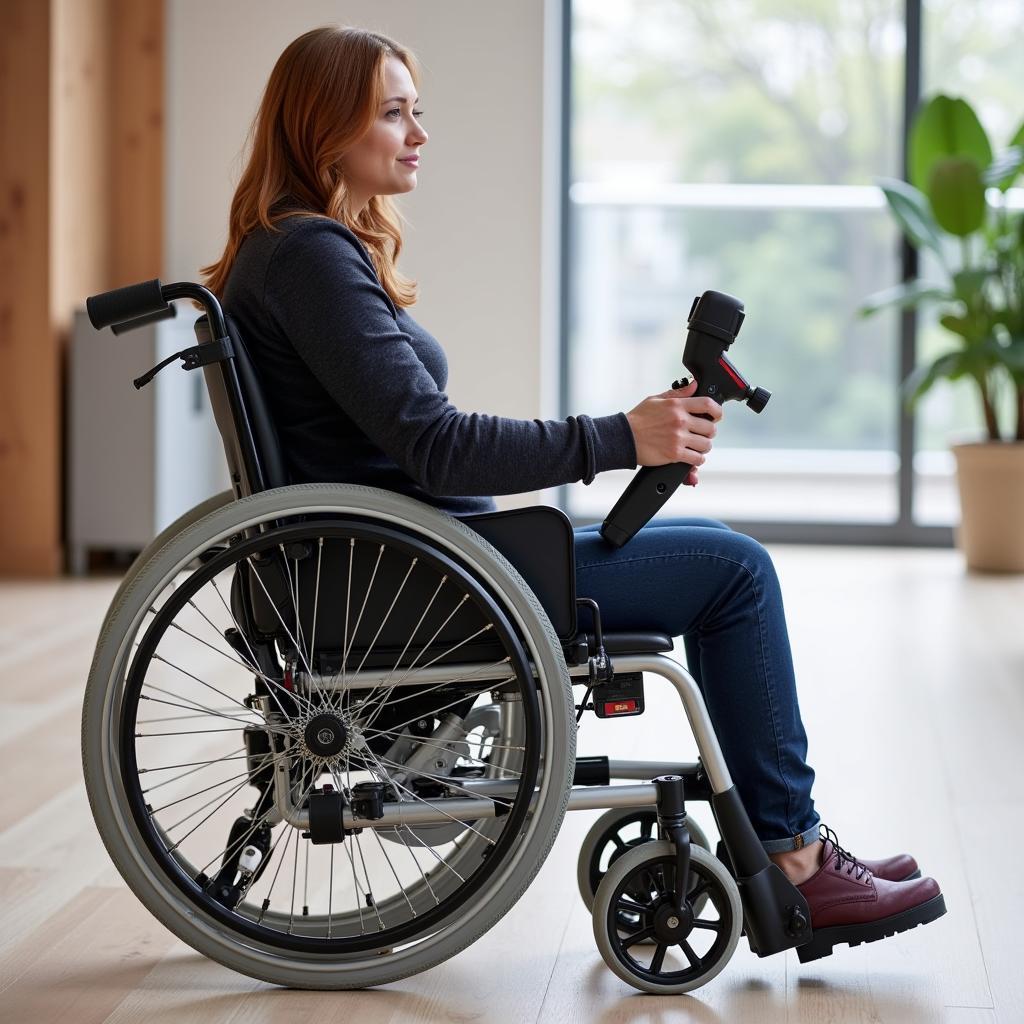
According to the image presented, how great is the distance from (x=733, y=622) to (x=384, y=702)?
0.37m

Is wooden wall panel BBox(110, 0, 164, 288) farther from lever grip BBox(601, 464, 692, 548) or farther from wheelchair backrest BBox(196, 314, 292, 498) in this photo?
lever grip BBox(601, 464, 692, 548)

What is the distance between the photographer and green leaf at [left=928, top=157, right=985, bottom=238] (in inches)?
159

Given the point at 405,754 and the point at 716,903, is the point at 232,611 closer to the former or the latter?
the point at 405,754

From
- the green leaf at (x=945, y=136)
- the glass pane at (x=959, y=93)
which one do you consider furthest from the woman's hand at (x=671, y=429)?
the glass pane at (x=959, y=93)

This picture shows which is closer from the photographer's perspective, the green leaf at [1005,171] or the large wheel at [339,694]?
the large wheel at [339,694]

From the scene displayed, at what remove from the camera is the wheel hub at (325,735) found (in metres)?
1.42

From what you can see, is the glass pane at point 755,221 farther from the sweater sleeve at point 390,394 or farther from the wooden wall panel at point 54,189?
the sweater sleeve at point 390,394

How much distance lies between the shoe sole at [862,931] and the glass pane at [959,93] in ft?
10.2

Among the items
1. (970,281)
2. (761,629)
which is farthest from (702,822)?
(970,281)

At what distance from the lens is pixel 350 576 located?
4.63 feet

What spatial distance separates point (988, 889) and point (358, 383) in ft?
3.41

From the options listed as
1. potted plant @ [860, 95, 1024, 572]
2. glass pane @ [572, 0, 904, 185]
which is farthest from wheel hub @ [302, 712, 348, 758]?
glass pane @ [572, 0, 904, 185]

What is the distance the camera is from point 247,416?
4.75ft

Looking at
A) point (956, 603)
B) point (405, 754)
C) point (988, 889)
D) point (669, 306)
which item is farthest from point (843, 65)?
point (405, 754)
